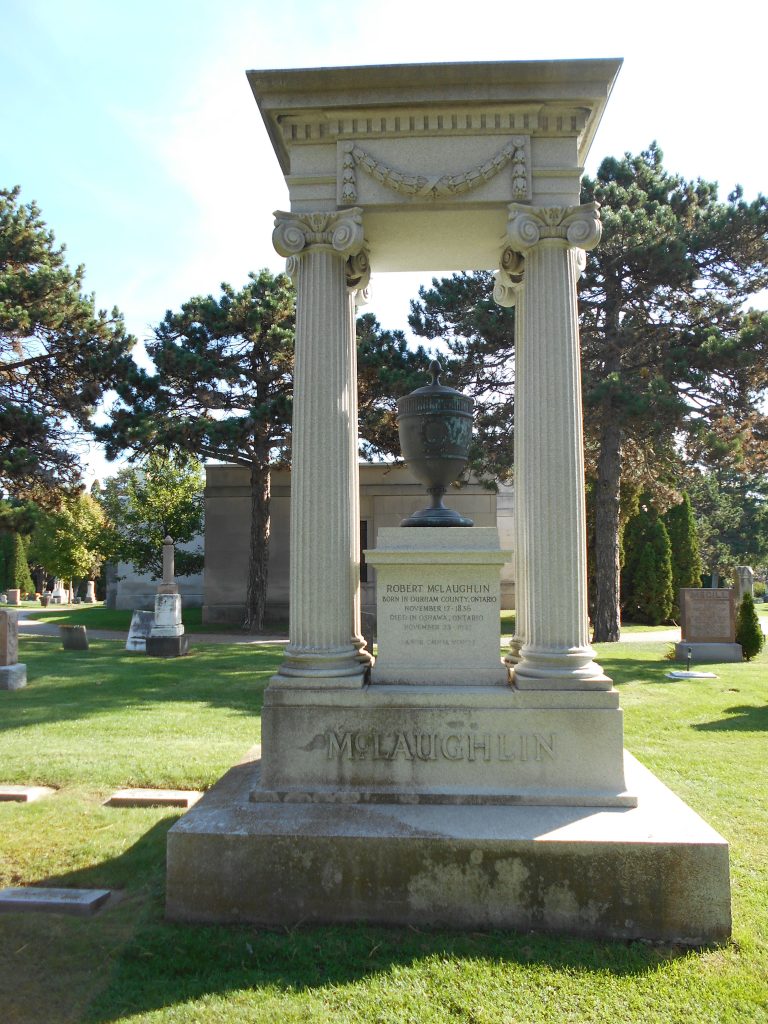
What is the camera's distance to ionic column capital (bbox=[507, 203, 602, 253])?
5.07 m

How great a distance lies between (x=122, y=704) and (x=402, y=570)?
24.1 feet

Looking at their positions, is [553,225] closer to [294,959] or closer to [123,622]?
[294,959]

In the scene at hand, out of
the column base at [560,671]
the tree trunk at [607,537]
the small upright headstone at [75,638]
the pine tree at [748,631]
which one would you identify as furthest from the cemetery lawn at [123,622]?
the column base at [560,671]

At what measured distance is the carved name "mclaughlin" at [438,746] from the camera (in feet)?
15.1

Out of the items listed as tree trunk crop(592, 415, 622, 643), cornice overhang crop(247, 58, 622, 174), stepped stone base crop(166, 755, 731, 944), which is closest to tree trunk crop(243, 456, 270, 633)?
tree trunk crop(592, 415, 622, 643)

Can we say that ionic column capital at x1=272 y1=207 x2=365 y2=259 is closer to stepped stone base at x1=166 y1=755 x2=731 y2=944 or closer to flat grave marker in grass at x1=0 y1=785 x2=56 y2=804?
stepped stone base at x1=166 y1=755 x2=731 y2=944

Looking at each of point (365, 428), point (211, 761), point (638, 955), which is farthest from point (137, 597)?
point (638, 955)

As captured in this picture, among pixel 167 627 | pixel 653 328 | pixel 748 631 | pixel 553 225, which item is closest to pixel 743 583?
pixel 748 631

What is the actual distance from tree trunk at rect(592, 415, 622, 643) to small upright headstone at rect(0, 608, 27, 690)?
13.8 meters

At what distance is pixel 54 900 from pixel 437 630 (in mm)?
2850

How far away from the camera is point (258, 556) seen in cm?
2305

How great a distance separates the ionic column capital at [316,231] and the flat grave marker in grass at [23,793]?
504 cm

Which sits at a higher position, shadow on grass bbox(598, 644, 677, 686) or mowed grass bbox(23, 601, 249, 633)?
mowed grass bbox(23, 601, 249, 633)

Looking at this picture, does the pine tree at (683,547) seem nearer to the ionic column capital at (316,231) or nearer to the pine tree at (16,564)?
the ionic column capital at (316,231)
